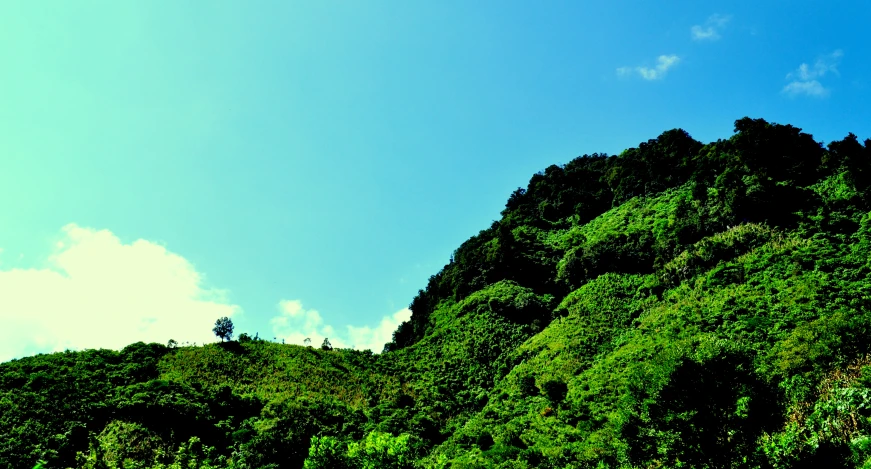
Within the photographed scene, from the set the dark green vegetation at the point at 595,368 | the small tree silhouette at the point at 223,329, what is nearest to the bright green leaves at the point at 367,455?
the dark green vegetation at the point at 595,368

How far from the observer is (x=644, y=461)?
27.1 metres

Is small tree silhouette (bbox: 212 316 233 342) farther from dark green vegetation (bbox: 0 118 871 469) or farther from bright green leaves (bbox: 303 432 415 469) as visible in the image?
bright green leaves (bbox: 303 432 415 469)

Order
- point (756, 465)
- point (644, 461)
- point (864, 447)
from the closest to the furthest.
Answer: point (864, 447), point (756, 465), point (644, 461)

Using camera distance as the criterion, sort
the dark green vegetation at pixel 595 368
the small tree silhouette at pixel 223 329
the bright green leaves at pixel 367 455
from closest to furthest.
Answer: the bright green leaves at pixel 367 455
the dark green vegetation at pixel 595 368
the small tree silhouette at pixel 223 329

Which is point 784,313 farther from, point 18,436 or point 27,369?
point 27,369

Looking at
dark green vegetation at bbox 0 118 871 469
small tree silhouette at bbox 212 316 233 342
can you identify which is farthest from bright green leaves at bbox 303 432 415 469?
small tree silhouette at bbox 212 316 233 342

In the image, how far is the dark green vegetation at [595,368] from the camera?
2298 centimetres

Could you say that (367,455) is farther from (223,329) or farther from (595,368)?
(223,329)

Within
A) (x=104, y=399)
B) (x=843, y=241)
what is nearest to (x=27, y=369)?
(x=104, y=399)

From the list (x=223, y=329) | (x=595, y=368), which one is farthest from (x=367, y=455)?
(x=223, y=329)

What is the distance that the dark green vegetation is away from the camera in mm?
22984

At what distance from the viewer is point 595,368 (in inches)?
1908

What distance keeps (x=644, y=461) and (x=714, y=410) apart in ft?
21.4

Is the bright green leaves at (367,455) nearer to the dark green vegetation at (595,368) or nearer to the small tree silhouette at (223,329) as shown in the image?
the dark green vegetation at (595,368)
